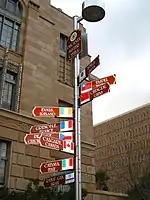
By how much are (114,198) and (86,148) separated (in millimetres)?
3258

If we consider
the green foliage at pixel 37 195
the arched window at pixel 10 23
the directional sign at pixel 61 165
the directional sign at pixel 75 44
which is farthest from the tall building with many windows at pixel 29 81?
the directional sign at pixel 75 44

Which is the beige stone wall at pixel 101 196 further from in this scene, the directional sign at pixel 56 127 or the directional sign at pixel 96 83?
the directional sign at pixel 96 83

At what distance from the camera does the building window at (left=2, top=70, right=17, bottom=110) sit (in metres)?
15.1

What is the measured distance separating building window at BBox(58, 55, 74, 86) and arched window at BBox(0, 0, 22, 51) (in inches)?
119

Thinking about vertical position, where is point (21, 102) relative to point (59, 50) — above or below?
below

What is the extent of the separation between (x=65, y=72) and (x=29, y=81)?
3.17 m

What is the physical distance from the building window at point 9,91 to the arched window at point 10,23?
5.13 feet

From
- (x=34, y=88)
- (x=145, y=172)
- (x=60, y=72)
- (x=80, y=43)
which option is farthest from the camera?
(x=145, y=172)

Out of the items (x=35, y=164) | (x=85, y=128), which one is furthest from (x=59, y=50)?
A: (x=35, y=164)

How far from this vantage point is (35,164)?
46.8ft

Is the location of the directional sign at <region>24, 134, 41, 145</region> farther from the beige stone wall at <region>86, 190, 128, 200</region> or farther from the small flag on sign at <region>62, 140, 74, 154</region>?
the beige stone wall at <region>86, 190, 128, 200</region>

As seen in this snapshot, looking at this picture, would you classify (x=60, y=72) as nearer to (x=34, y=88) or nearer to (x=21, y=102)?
(x=34, y=88)

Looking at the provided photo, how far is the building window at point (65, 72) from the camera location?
60.3 ft

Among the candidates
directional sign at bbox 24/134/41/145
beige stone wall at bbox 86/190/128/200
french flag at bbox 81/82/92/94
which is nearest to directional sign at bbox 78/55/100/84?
french flag at bbox 81/82/92/94
